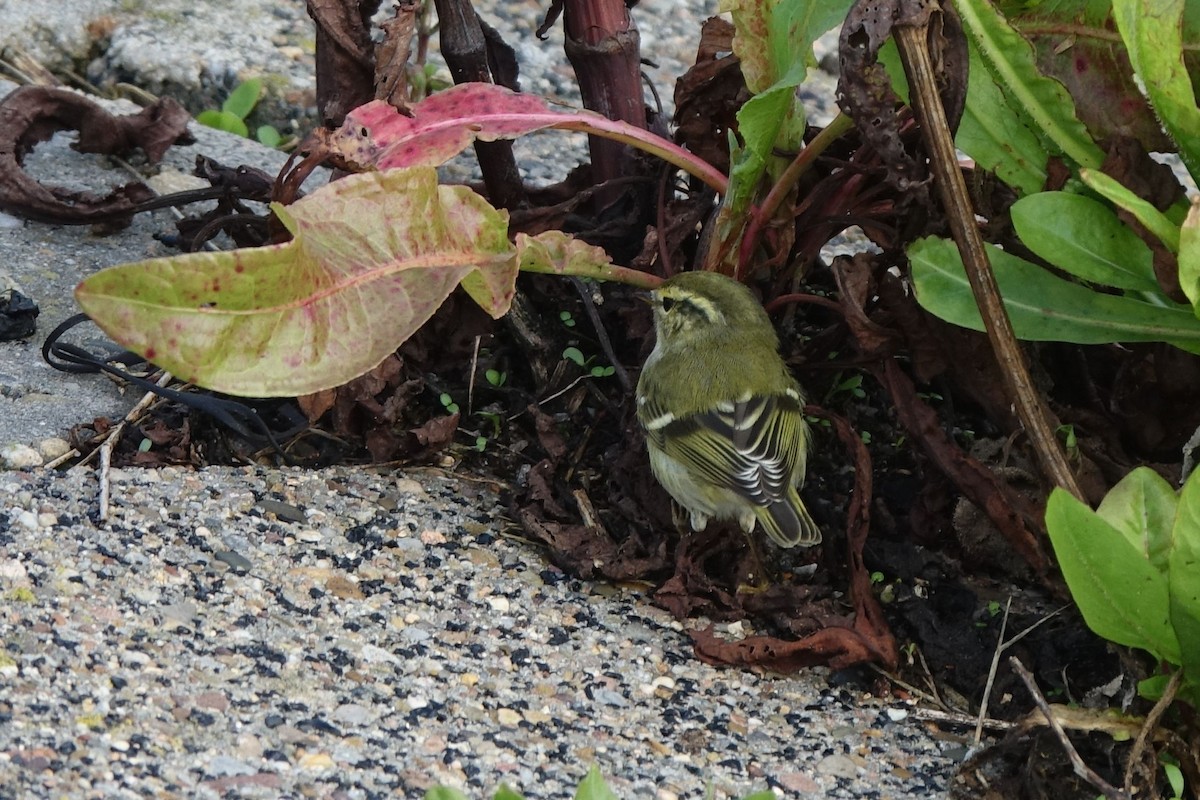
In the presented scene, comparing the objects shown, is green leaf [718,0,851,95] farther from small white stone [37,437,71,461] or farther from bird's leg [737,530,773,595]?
small white stone [37,437,71,461]

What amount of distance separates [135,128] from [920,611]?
3331mm

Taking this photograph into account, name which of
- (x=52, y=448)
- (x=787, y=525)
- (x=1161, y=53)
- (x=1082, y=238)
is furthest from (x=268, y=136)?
(x=1161, y=53)

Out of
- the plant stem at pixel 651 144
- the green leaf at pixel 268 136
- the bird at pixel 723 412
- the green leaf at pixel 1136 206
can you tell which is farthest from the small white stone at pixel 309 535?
the green leaf at pixel 268 136

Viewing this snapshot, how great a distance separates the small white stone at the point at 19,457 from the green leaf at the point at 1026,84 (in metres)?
2.58

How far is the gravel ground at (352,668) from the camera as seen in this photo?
9.22 feet

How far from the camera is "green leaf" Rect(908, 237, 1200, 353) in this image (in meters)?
3.54

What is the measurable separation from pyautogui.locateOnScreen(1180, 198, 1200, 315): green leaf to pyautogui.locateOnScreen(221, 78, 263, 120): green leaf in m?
4.30

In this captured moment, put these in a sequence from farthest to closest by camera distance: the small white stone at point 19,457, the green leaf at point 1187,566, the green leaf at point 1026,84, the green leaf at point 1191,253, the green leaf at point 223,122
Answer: the green leaf at point 223,122 → the small white stone at point 19,457 → the green leaf at point 1026,84 → the green leaf at point 1191,253 → the green leaf at point 1187,566

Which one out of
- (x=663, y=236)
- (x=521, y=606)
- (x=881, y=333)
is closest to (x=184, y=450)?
(x=521, y=606)

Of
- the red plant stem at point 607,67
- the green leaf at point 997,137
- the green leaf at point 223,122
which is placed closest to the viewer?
the green leaf at point 997,137

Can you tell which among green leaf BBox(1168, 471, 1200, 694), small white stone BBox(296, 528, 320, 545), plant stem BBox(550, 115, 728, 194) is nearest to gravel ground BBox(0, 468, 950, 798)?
small white stone BBox(296, 528, 320, 545)

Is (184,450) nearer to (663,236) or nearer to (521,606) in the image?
(521,606)

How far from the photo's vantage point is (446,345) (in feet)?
14.5

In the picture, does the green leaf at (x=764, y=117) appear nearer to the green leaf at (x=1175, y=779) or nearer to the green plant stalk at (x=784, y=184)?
the green plant stalk at (x=784, y=184)
